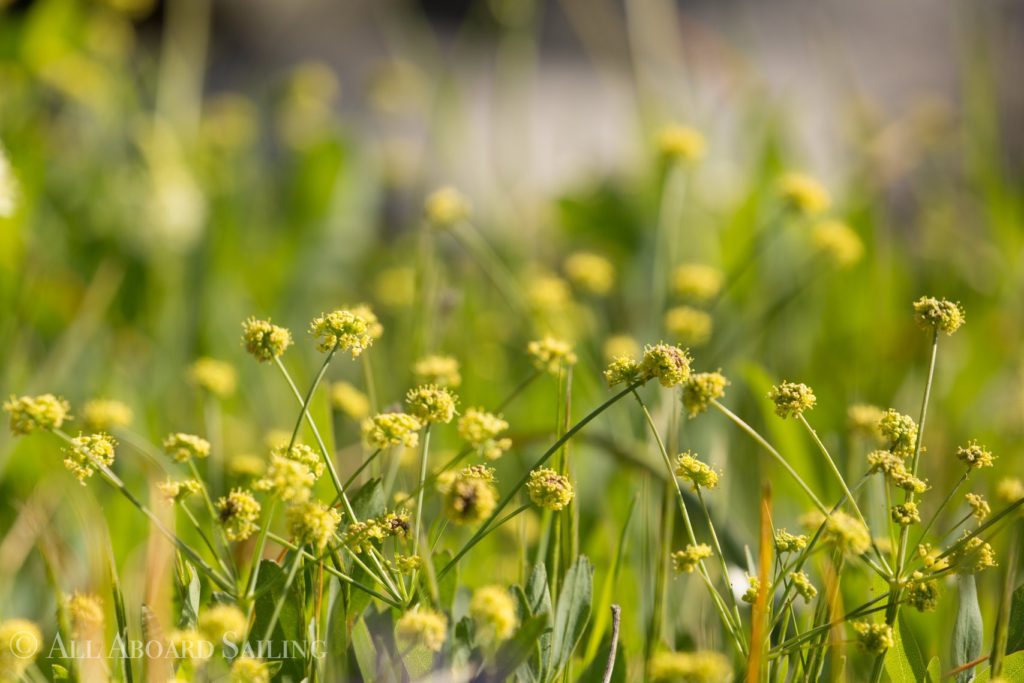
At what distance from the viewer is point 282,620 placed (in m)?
0.73

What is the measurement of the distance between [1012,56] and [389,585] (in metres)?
3.34

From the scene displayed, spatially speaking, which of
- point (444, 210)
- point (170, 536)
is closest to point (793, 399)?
point (170, 536)

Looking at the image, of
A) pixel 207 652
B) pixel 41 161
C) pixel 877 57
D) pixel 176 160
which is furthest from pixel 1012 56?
pixel 207 652

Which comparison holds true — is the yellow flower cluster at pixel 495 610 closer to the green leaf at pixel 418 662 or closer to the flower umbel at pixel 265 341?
the green leaf at pixel 418 662

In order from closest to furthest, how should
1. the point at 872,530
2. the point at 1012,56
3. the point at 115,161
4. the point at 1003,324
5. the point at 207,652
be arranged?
the point at 207,652, the point at 872,530, the point at 1003,324, the point at 115,161, the point at 1012,56

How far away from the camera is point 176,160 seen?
1915 mm

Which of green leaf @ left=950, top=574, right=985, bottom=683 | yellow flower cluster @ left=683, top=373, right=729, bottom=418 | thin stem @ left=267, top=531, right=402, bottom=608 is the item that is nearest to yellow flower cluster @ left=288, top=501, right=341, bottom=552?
thin stem @ left=267, top=531, right=402, bottom=608

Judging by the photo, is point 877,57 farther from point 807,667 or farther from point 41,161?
point 807,667

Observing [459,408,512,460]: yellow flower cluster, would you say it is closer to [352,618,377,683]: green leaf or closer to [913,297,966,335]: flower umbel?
[352,618,377,683]: green leaf

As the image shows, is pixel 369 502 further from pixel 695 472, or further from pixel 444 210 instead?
pixel 444 210

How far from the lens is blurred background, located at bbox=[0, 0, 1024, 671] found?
129 centimetres

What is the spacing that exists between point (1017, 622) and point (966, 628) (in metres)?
0.03
